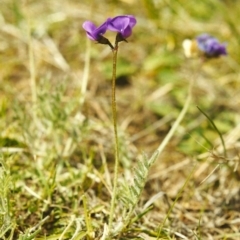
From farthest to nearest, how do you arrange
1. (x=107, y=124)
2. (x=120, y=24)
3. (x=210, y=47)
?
(x=107, y=124), (x=210, y=47), (x=120, y=24)

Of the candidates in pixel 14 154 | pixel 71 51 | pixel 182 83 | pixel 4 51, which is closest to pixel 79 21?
pixel 71 51

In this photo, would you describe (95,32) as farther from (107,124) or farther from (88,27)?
(107,124)

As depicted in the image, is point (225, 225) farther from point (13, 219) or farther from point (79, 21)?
point (79, 21)

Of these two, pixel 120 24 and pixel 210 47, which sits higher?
pixel 120 24

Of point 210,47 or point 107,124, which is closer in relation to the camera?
point 210,47

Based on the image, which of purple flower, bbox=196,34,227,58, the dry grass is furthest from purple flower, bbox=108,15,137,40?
purple flower, bbox=196,34,227,58

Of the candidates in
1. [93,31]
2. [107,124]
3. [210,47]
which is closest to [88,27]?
[93,31]

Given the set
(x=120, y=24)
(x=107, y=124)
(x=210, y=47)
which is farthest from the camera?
(x=107, y=124)
